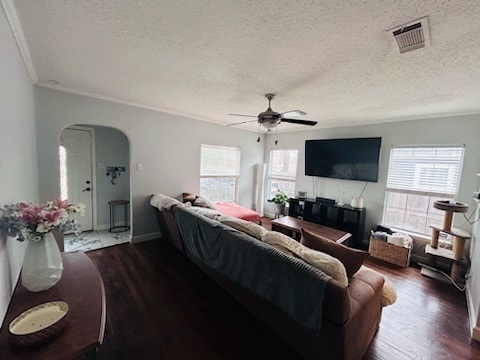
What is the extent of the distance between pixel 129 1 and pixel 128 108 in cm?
248

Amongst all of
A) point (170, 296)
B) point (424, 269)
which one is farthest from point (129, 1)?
point (424, 269)

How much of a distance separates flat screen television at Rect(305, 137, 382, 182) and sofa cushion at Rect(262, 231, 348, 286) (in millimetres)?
3058

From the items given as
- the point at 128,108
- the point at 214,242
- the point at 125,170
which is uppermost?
the point at 128,108

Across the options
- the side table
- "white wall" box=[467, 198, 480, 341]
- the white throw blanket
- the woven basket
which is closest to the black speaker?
the woven basket

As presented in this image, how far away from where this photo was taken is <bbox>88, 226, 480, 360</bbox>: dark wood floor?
5.70ft

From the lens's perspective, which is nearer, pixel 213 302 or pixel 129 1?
pixel 129 1

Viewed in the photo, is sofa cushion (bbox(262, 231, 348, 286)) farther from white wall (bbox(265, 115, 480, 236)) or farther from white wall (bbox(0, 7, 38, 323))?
white wall (bbox(265, 115, 480, 236))

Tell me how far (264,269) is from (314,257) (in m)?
0.40

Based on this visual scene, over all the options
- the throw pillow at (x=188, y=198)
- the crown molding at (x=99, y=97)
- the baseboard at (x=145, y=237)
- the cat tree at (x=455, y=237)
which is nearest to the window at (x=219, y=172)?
the throw pillow at (x=188, y=198)

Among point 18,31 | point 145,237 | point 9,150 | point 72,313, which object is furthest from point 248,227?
point 145,237

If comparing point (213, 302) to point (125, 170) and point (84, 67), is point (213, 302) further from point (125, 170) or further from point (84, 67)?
point (125, 170)

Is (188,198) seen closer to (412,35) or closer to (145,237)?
(145,237)

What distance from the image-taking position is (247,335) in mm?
1885

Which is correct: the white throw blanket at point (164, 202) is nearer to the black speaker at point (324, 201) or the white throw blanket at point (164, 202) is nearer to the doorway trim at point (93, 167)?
the doorway trim at point (93, 167)
